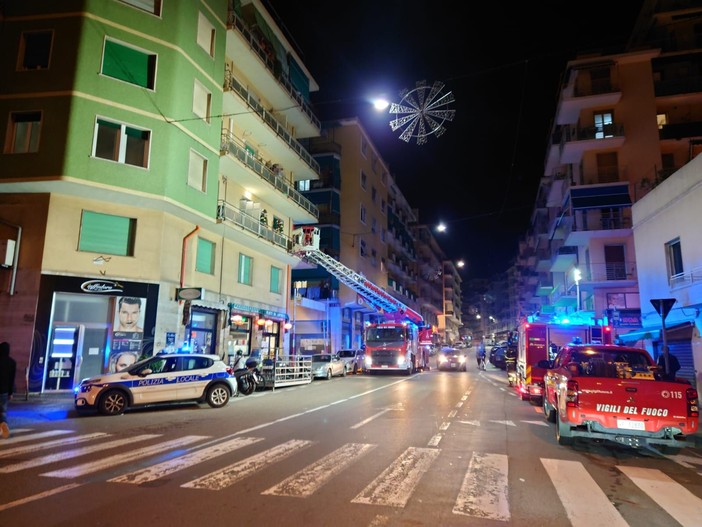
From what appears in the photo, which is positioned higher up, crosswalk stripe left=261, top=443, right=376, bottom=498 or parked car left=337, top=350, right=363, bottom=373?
parked car left=337, top=350, right=363, bottom=373

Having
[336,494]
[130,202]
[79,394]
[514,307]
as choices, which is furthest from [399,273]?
[514,307]

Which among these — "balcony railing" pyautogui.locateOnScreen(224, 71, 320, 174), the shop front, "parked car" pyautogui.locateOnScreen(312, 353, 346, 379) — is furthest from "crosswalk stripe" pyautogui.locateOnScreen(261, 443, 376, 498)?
"balcony railing" pyautogui.locateOnScreen(224, 71, 320, 174)

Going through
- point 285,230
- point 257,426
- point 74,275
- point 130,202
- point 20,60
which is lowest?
point 257,426

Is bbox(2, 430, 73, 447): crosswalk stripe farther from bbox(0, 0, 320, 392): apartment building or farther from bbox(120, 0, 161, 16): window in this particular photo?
bbox(120, 0, 161, 16): window

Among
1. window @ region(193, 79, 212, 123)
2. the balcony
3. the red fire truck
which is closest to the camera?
the red fire truck

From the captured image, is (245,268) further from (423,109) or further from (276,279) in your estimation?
(423,109)

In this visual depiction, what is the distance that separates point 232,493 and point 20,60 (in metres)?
20.5

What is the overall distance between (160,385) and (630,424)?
11567mm

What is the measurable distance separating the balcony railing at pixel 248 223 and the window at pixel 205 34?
718 cm

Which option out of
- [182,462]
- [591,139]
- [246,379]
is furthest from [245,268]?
[591,139]

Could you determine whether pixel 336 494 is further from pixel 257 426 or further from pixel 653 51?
pixel 653 51

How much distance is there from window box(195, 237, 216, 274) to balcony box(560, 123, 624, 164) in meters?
26.6

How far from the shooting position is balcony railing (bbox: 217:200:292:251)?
22.2 meters

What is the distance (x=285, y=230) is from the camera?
1235 inches
